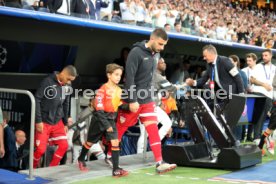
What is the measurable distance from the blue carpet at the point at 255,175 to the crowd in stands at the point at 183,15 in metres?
3.82

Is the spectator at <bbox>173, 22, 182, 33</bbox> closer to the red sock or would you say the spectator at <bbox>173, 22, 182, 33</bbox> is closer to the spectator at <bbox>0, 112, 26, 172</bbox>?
the spectator at <bbox>0, 112, 26, 172</bbox>

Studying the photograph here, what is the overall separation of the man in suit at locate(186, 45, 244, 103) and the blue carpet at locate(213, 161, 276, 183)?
1.37m

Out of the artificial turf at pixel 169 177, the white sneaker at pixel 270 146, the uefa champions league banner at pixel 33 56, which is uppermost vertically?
the uefa champions league banner at pixel 33 56

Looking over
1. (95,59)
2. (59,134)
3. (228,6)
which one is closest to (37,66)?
(95,59)

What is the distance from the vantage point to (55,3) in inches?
374

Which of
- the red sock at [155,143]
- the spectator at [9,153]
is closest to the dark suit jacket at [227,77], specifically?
the red sock at [155,143]

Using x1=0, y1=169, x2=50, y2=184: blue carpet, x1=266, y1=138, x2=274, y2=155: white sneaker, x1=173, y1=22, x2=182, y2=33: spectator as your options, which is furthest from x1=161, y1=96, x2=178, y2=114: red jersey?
x1=173, y1=22, x2=182, y2=33: spectator

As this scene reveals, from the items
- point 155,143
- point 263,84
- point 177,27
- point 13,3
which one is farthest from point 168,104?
point 177,27

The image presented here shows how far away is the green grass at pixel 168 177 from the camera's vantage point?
6.64 metres

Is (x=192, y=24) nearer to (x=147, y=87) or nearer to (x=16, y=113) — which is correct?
(x=16, y=113)

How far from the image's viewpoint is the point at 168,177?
6.96 m

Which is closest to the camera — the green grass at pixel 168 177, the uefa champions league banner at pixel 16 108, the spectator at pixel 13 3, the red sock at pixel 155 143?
the green grass at pixel 168 177

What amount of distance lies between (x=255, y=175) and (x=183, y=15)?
10.00 meters

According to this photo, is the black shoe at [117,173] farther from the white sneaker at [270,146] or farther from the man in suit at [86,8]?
the man in suit at [86,8]
